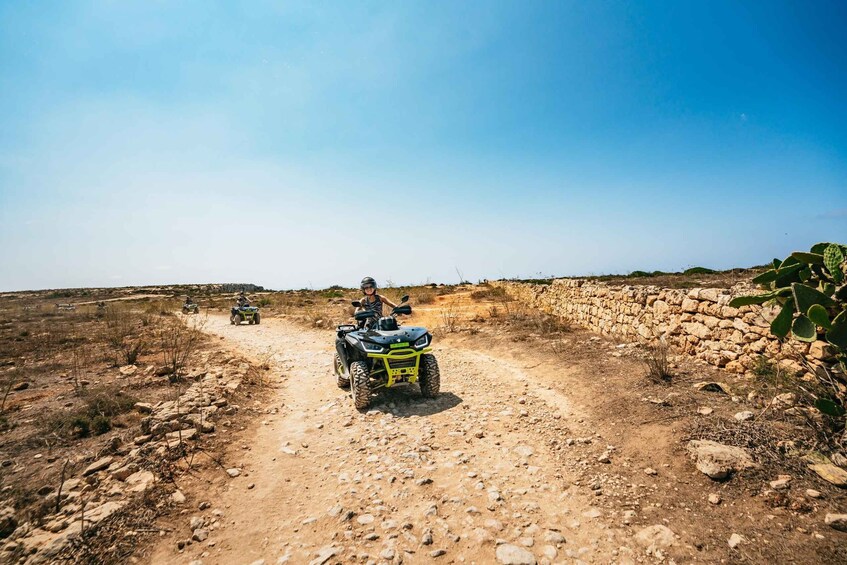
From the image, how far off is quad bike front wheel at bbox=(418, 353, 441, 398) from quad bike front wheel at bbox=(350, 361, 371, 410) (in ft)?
3.31

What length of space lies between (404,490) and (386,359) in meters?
2.37

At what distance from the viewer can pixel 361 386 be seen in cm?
586

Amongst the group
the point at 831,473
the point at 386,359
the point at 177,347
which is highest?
the point at 386,359

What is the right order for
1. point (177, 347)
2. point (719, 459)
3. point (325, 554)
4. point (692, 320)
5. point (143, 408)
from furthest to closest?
1. point (177, 347)
2. point (692, 320)
3. point (143, 408)
4. point (719, 459)
5. point (325, 554)

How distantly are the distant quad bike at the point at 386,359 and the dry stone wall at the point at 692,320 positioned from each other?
4825 mm

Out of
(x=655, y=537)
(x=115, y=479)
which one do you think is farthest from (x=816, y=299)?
(x=115, y=479)

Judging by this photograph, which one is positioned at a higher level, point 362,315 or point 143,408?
point 362,315

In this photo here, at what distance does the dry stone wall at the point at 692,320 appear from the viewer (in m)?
5.70

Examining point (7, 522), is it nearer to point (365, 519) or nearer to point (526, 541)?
point (365, 519)

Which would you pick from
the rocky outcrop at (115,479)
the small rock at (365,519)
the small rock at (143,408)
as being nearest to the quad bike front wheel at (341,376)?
the rocky outcrop at (115,479)

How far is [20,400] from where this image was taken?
249 inches

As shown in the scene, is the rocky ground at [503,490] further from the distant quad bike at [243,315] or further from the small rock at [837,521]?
the distant quad bike at [243,315]

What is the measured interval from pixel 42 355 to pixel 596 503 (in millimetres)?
14649

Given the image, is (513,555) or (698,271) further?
(698,271)
